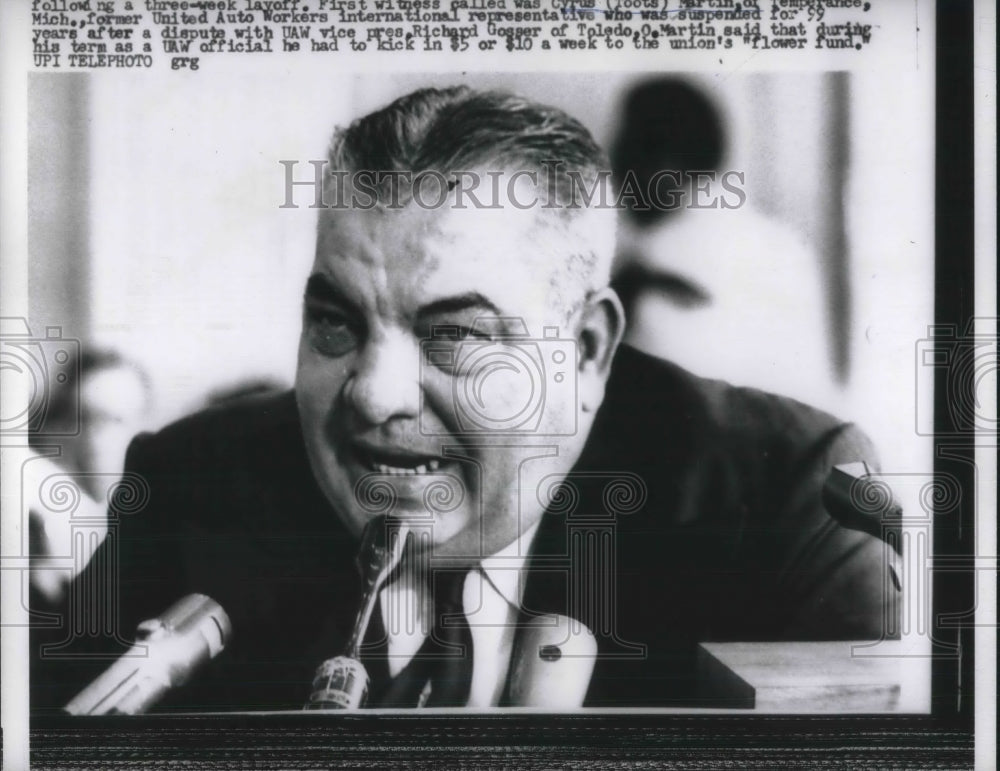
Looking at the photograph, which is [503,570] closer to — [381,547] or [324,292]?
[381,547]

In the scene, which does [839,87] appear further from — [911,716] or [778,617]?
[911,716]

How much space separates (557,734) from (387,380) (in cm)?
151

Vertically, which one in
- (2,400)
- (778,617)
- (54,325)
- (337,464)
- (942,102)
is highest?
(942,102)

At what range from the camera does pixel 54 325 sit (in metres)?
4.37

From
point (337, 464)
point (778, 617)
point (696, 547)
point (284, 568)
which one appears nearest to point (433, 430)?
point (337, 464)

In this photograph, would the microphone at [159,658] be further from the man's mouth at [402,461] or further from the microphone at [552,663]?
the microphone at [552,663]

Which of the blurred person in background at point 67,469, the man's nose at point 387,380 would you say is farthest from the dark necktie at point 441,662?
the blurred person in background at point 67,469

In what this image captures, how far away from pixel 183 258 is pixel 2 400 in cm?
89

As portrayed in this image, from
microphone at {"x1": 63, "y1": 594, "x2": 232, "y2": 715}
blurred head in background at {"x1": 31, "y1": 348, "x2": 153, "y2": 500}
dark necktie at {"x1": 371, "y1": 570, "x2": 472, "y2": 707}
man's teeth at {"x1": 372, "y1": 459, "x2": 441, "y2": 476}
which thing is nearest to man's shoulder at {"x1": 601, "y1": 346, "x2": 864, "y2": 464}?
man's teeth at {"x1": 372, "y1": 459, "x2": 441, "y2": 476}

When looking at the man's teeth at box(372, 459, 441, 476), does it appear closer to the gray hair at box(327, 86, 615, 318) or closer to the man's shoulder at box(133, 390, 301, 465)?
the man's shoulder at box(133, 390, 301, 465)

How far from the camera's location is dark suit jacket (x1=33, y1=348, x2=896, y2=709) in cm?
436

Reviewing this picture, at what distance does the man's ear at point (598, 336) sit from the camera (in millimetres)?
4340

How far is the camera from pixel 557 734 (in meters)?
4.40

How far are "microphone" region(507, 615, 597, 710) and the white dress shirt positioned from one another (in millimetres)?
59
